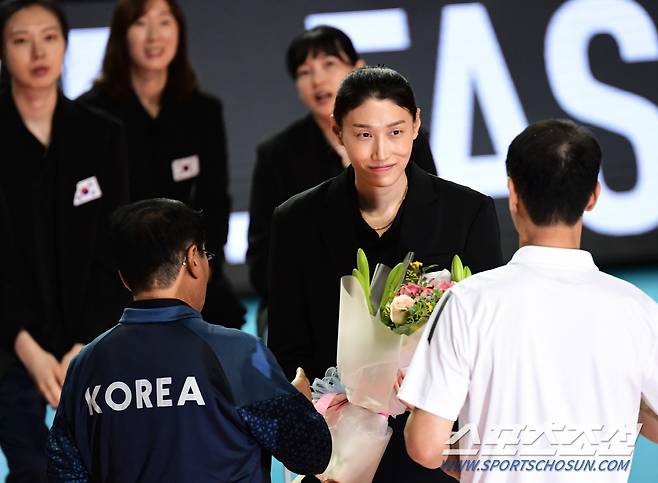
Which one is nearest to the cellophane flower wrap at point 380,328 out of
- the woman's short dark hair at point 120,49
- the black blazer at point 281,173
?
the black blazer at point 281,173

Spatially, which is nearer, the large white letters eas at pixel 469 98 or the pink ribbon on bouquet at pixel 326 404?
the pink ribbon on bouquet at pixel 326 404

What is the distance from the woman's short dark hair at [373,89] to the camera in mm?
3525

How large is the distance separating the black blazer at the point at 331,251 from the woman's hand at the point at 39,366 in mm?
1579

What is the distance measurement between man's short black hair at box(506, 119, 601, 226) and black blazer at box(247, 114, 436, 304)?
293 cm

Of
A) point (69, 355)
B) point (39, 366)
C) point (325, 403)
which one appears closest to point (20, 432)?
point (39, 366)

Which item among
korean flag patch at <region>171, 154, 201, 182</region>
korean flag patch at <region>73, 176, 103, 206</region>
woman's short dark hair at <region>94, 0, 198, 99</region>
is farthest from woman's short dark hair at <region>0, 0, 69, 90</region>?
korean flag patch at <region>171, 154, 201, 182</region>

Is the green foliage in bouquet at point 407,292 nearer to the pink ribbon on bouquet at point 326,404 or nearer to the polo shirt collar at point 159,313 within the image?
the pink ribbon on bouquet at point 326,404

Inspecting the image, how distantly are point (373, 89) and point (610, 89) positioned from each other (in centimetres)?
499

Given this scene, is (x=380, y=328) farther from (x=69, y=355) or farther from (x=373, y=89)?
(x=69, y=355)

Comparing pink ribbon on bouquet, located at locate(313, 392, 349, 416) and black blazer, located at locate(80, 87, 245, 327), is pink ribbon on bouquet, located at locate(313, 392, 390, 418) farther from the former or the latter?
black blazer, located at locate(80, 87, 245, 327)

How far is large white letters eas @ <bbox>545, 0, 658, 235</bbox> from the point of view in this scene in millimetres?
8141

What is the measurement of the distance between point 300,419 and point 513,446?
59cm

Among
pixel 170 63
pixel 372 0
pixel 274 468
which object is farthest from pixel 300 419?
pixel 372 0

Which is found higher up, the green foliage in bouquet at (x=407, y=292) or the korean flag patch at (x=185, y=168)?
the green foliage in bouquet at (x=407, y=292)
